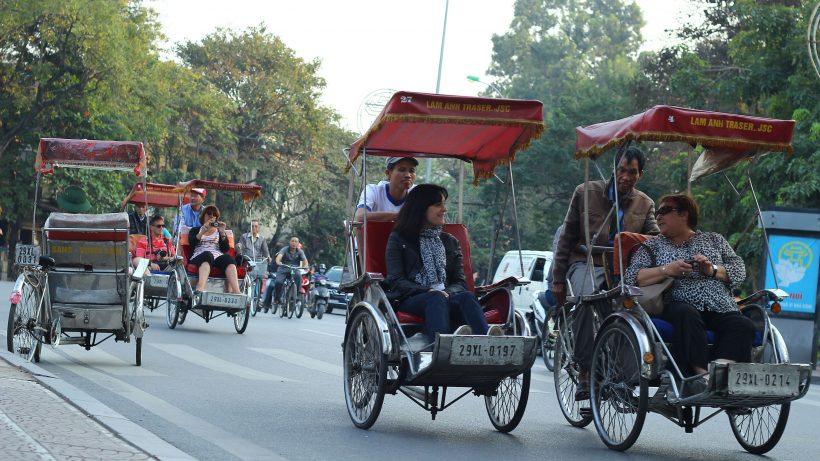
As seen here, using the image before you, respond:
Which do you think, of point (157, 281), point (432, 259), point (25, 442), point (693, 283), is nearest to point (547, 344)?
point (157, 281)

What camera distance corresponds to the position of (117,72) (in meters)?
42.9

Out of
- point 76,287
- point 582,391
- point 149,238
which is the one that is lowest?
point 582,391

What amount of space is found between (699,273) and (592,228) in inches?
53.2

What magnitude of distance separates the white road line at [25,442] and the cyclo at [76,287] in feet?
14.9

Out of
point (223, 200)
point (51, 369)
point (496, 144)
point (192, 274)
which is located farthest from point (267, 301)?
point (223, 200)

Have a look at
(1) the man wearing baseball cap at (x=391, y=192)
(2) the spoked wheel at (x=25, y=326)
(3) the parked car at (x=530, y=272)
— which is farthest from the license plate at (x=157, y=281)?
(1) the man wearing baseball cap at (x=391, y=192)

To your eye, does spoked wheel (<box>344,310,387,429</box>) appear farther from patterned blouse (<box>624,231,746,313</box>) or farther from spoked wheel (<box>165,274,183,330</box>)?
spoked wheel (<box>165,274,183,330</box>)

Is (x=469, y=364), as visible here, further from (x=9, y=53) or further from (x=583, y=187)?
(x=9, y=53)

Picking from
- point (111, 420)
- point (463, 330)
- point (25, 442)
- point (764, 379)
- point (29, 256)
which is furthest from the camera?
point (29, 256)

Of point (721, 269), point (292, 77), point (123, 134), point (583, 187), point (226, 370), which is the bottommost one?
point (226, 370)

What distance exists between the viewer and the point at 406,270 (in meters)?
9.16

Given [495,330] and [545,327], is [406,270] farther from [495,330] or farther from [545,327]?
[545,327]

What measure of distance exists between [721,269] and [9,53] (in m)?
39.3

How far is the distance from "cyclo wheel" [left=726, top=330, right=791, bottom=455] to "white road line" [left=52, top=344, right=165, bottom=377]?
560 cm
